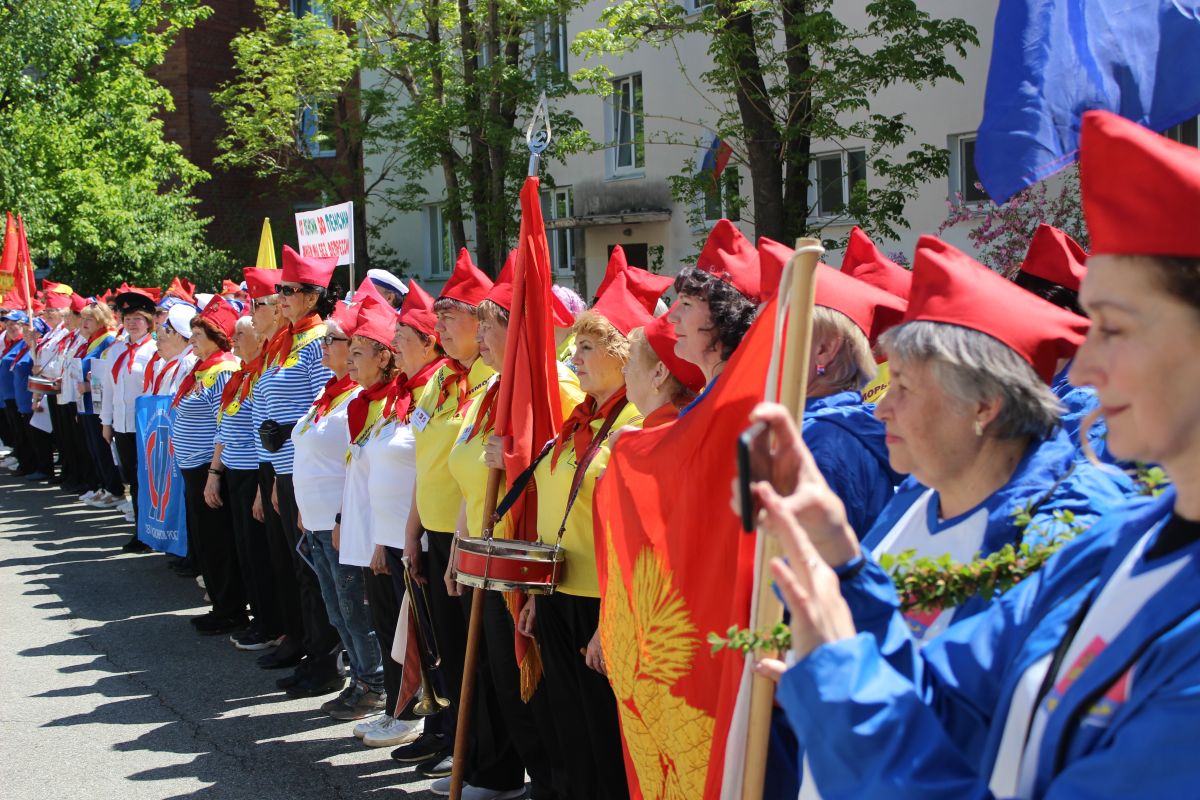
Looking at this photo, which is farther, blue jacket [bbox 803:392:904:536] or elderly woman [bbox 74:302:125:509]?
elderly woman [bbox 74:302:125:509]

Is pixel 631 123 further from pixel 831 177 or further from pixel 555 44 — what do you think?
pixel 831 177

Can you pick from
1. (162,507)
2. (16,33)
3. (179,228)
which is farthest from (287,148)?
(162,507)

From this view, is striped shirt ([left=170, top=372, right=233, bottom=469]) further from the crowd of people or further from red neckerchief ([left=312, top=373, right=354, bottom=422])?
red neckerchief ([left=312, top=373, right=354, bottom=422])

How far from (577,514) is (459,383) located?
4.26ft

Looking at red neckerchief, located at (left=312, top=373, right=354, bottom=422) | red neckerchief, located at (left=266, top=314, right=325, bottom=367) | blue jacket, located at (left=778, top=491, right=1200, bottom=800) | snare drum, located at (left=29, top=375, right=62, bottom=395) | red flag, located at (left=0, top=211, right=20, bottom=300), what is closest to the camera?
blue jacket, located at (left=778, top=491, right=1200, bottom=800)

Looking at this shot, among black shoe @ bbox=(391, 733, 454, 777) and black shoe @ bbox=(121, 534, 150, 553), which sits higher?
black shoe @ bbox=(121, 534, 150, 553)

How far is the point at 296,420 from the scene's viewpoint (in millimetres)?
7027

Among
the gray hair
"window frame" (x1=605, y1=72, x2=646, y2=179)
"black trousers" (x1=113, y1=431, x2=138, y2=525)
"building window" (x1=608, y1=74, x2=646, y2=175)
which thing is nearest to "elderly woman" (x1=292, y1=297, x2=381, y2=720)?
the gray hair

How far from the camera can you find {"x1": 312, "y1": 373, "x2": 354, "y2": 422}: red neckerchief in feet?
21.3

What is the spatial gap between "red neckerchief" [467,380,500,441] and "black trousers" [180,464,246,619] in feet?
12.2

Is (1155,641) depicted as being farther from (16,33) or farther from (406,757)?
(16,33)

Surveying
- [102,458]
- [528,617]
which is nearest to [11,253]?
[102,458]

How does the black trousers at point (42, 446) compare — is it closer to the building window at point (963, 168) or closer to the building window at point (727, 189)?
the building window at point (727, 189)

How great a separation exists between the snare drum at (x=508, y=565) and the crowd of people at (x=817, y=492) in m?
0.11
